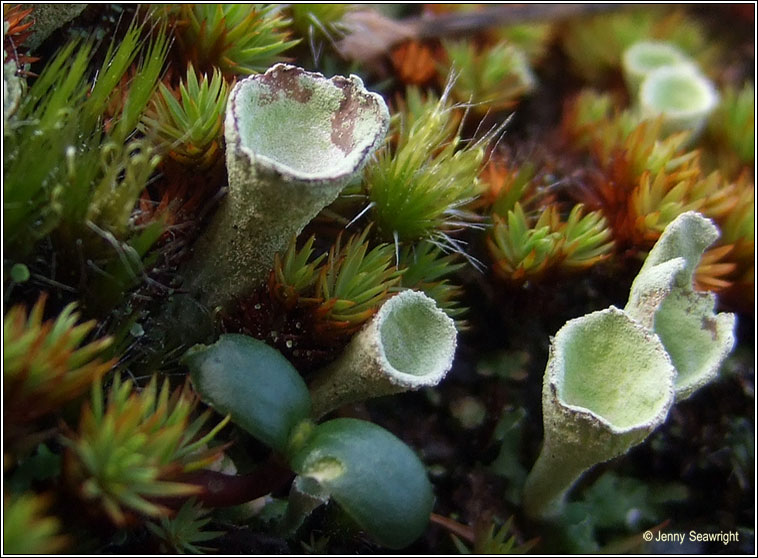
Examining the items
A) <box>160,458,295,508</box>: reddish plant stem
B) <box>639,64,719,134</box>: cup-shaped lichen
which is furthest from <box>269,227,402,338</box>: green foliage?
<box>639,64,719,134</box>: cup-shaped lichen

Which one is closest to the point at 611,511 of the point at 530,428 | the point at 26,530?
the point at 530,428

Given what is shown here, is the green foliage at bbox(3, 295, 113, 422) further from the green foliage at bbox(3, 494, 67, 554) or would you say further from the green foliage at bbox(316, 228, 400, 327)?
the green foliage at bbox(316, 228, 400, 327)

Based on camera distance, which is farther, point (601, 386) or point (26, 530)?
point (601, 386)

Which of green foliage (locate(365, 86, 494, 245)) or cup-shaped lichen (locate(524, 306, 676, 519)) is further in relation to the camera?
green foliage (locate(365, 86, 494, 245))

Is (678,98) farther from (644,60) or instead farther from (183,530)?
(183,530)

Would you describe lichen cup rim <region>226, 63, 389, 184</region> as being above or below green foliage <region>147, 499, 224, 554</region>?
above

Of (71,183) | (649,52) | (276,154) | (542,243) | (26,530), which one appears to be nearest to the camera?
(26,530)

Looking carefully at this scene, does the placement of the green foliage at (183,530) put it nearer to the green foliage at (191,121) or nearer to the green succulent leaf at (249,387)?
the green succulent leaf at (249,387)

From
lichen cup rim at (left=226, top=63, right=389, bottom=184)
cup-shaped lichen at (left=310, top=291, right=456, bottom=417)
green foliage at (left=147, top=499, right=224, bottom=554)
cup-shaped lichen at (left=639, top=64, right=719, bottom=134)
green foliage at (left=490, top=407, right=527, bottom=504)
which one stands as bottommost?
green foliage at (left=490, top=407, right=527, bottom=504)
